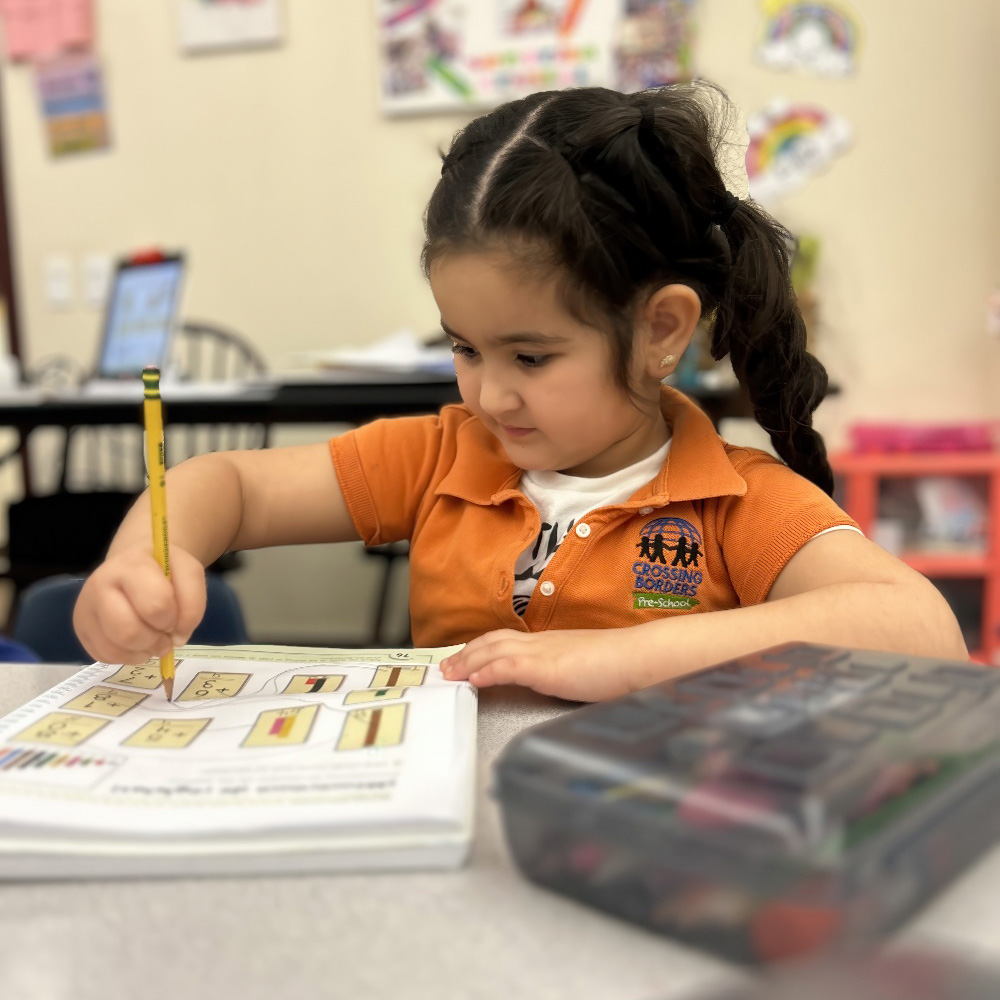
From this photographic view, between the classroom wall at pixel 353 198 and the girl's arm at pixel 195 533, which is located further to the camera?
the classroom wall at pixel 353 198

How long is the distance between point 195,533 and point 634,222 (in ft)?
1.26

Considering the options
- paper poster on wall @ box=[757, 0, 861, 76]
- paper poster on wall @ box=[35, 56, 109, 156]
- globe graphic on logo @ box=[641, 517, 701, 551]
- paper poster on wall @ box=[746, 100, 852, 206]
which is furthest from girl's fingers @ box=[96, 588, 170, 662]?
paper poster on wall @ box=[35, 56, 109, 156]

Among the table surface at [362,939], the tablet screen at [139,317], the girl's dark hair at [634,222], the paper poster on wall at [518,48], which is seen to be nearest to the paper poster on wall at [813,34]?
the paper poster on wall at [518,48]

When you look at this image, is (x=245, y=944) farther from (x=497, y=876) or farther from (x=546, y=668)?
(x=546, y=668)

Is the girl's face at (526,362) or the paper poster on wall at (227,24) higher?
the paper poster on wall at (227,24)

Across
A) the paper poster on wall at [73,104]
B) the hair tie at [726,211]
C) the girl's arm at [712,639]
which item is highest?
the paper poster on wall at [73,104]

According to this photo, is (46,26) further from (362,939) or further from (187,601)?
(362,939)

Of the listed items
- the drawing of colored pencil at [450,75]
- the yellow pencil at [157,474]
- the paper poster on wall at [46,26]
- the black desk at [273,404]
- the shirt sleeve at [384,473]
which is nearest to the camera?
the yellow pencil at [157,474]

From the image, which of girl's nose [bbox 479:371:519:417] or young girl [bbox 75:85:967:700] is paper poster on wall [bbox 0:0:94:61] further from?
girl's nose [bbox 479:371:519:417]

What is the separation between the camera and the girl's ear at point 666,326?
0.70m

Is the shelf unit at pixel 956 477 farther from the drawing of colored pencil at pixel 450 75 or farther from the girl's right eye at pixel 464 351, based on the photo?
the girl's right eye at pixel 464 351

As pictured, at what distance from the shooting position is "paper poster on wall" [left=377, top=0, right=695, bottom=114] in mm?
2168

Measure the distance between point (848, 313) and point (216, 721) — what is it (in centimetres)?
209

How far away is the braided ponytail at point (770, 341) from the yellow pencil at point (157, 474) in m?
0.45
